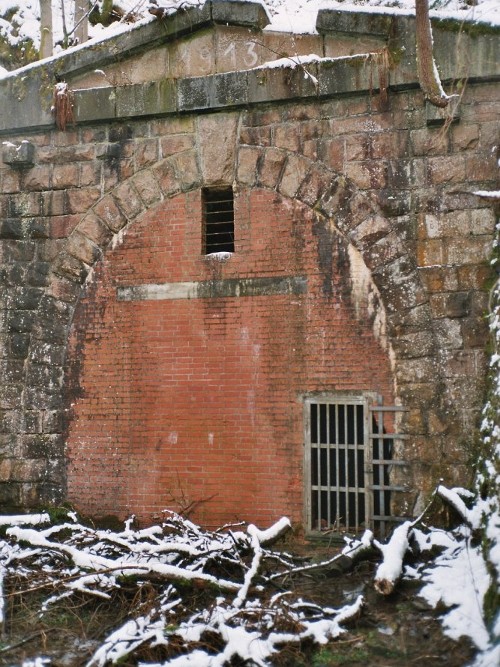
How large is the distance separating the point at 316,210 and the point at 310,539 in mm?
3471

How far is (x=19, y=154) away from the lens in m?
8.68

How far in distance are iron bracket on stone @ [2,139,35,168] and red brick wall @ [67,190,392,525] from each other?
157 cm

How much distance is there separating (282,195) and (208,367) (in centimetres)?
205

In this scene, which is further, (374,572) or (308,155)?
(308,155)

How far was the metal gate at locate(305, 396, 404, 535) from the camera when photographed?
7391 mm

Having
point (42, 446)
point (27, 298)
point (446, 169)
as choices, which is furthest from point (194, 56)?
point (42, 446)

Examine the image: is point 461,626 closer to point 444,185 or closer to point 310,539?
point 310,539

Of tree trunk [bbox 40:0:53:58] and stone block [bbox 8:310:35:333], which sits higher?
tree trunk [bbox 40:0:53:58]

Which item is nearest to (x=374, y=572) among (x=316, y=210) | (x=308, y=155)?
(x=316, y=210)

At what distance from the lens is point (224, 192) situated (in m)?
8.30

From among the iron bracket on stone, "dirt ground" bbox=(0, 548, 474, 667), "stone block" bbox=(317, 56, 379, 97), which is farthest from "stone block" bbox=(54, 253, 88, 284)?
"dirt ground" bbox=(0, 548, 474, 667)

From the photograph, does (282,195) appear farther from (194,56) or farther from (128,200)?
(194,56)

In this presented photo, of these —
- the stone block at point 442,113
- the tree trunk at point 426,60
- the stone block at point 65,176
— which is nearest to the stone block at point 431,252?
the stone block at point 442,113

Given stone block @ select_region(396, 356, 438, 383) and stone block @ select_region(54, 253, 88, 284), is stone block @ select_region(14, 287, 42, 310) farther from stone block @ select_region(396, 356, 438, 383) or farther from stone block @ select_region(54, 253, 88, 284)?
stone block @ select_region(396, 356, 438, 383)
